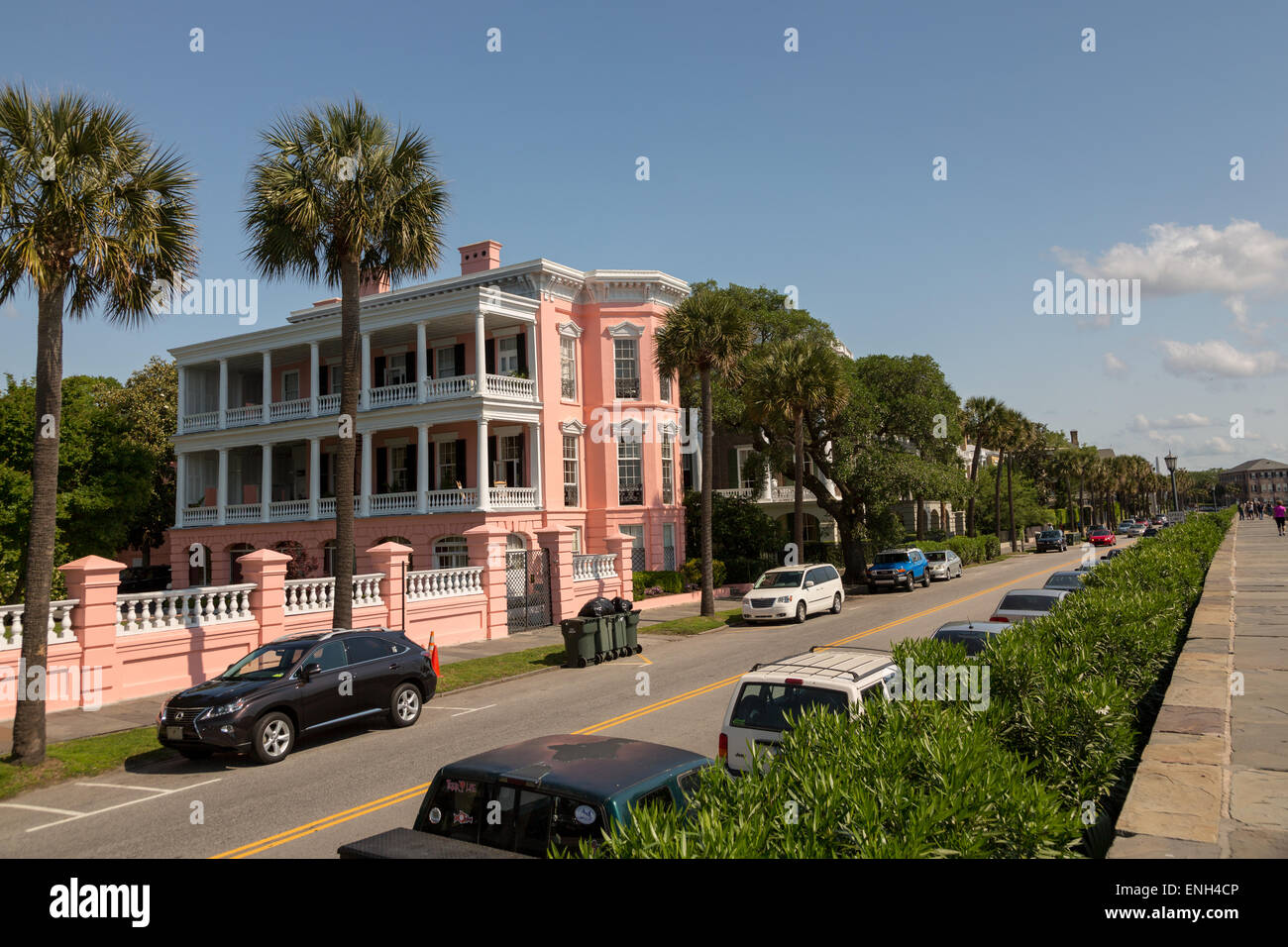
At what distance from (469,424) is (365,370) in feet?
17.7

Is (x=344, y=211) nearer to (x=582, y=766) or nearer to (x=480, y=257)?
(x=582, y=766)

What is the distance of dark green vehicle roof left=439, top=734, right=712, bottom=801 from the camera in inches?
217

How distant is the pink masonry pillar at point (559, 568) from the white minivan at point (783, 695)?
1678 cm

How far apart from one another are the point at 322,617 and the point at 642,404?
19312 mm

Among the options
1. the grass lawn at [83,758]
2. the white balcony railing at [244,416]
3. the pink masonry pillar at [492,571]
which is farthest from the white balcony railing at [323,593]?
the white balcony railing at [244,416]

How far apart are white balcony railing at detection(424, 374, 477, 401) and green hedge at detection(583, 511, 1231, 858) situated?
2645 centimetres

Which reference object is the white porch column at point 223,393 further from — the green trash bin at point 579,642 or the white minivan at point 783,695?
the white minivan at point 783,695

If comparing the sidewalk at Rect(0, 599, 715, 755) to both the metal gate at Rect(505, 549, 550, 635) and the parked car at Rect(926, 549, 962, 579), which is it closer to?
the metal gate at Rect(505, 549, 550, 635)

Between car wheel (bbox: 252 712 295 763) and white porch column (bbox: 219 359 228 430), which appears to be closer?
car wheel (bbox: 252 712 295 763)

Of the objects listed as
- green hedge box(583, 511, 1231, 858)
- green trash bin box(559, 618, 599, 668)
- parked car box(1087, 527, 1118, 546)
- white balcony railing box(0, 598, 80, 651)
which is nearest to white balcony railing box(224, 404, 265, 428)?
green trash bin box(559, 618, 599, 668)

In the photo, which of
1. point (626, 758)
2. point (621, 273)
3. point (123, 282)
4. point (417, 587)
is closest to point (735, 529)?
point (621, 273)

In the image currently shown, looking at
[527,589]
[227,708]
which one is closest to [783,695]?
[227,708]

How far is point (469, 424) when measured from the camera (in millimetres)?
35719

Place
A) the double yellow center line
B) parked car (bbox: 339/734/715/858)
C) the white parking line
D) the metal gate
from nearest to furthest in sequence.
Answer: parked car (bbox: 339/734/715/858)
the double yellow center line
the white parking line
the metal gate
